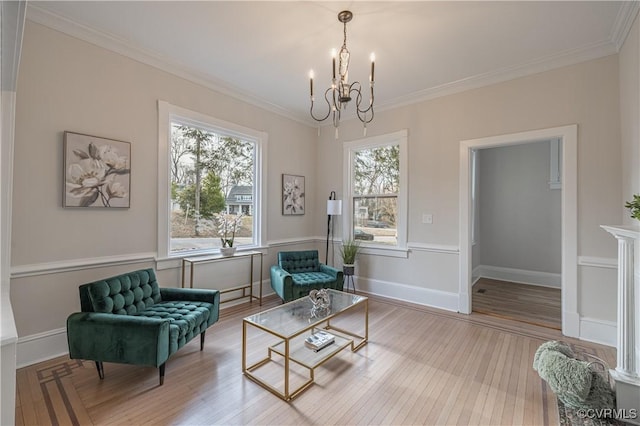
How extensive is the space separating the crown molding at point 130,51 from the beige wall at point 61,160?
2.1 inches

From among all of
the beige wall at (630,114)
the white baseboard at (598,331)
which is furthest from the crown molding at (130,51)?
the white baseboard at (598,331)

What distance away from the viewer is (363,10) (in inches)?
93.0

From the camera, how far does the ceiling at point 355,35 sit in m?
2.36

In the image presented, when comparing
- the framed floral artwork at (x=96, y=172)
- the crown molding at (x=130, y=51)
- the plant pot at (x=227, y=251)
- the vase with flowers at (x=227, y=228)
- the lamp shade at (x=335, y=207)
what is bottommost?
the plant pot at (x=227, y=251)

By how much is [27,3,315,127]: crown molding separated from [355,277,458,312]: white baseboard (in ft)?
10.7

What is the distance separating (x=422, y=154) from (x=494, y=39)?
157cm

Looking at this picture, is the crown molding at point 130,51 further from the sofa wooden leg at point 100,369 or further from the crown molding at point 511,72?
the sofa wooden leg at point 100,369

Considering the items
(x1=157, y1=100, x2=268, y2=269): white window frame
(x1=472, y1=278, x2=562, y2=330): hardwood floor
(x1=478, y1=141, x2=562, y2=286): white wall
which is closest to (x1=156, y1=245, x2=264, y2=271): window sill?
(x1=157, y1=100, x2=268, y2=269): white window frame

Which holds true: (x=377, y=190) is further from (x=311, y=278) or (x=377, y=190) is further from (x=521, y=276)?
(x=521, y=276)

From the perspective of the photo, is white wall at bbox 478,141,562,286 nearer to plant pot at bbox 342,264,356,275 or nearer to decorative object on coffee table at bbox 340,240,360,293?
decorative object on coffee table at bbox 340,240,360,293

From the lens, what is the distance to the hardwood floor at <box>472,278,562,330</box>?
11.8ft

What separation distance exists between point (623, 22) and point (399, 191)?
8.80ft

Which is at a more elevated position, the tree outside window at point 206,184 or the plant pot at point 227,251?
the tree outside window at point 206,184

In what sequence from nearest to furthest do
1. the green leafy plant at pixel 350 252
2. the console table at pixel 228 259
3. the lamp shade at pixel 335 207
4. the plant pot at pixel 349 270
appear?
the console table at pixel 228 259, the plant pot at pixel 349 270, the green leafy plant at pixel 350 252, the lamp shade at pixel 335 207
